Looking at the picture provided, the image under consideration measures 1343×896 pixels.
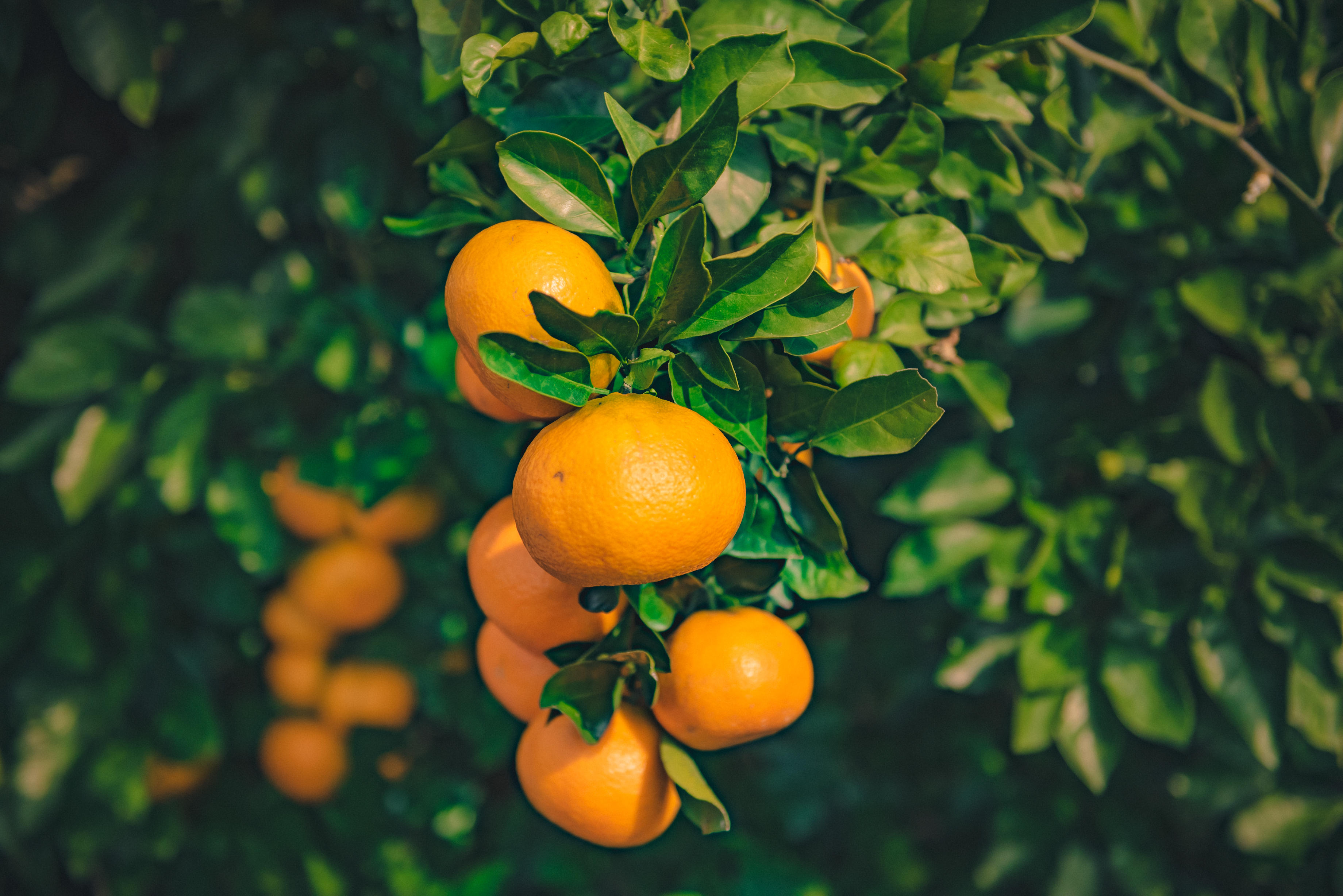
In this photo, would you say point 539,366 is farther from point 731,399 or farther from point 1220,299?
point 1220,299

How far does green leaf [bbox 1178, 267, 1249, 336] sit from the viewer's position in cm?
88

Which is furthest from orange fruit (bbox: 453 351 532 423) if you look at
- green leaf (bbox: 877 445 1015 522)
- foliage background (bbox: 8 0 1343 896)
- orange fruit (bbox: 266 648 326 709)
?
orange fruit (bbox: 266 648 326 709)

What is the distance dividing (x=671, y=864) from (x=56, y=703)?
988 millimetres

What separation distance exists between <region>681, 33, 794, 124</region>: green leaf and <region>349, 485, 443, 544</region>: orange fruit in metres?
0.83

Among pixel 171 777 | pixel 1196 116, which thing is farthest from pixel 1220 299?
pixel 171 777

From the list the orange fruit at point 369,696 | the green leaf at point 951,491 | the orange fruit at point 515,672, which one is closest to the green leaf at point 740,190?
the orange fruit at point 515,672

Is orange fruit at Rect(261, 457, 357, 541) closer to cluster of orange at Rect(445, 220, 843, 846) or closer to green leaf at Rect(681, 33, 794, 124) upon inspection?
cluster of orange at Rect(445, 220, 843, 846)

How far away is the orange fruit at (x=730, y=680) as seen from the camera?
1.78 feet

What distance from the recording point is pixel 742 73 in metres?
0.48

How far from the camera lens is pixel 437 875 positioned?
4.12 ft

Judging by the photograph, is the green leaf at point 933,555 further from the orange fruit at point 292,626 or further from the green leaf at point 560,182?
the orange fruit at point 292,626

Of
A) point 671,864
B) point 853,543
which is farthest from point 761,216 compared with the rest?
point 671,864

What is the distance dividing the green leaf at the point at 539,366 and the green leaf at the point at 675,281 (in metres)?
0.05

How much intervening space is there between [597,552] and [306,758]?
3.55ft
